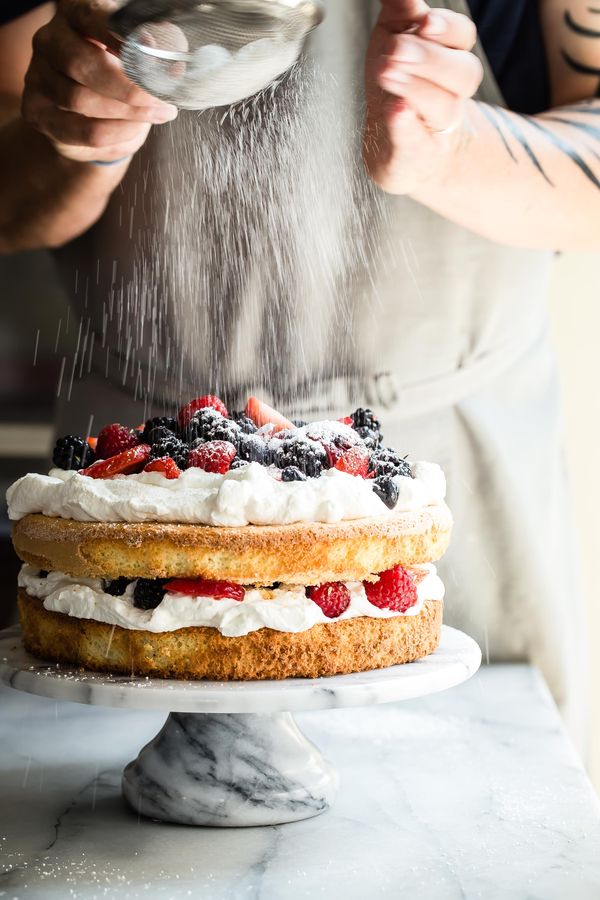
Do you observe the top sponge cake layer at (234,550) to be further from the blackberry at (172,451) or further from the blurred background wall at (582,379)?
the blurred background wall at (582,379)

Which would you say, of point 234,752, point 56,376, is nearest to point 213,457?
point 234,752

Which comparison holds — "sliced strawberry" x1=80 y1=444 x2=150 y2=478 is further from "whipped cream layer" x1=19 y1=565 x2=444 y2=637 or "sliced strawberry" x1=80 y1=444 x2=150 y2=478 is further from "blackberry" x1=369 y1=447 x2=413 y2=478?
"blackberry" x1=369 y1=447 x2=413 y2=478

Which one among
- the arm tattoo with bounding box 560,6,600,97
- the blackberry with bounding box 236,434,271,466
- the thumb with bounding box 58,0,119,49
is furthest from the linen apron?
the blackberry with bounding box 236,434,271,466

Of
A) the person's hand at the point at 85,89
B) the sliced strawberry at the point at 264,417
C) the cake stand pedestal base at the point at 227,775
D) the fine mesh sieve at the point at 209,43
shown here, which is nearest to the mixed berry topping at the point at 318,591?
the cake stand pedestal base at the point at 227,775

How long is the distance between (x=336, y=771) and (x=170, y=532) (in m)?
0.49

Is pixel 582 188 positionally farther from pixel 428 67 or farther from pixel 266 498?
pixel 266 498

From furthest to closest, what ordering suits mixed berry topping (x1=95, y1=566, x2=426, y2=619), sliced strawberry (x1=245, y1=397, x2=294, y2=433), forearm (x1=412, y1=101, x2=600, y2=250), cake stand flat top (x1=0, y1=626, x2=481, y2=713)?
forearm (x1=412, y1=101, x2=600, y2=250) → sliced strawberry (x1=245, y1=397, x2=294, y2=433) → mixed berry topping (x1=95, y1=566, x2=426, y2=619) → cake stand flat top (x1=0, y1=626, x2=481, y2=713)

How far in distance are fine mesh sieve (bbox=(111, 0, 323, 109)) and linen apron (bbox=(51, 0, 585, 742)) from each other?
0.61m

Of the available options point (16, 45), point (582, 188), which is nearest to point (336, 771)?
point (582, 188)

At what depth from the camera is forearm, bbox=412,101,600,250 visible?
6.87 ft

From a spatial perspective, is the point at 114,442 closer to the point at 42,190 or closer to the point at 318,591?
the point at 318,591

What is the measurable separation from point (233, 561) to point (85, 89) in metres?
0.90

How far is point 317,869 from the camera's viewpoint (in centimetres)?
131

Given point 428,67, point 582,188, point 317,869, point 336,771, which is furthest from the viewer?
point 582,188
